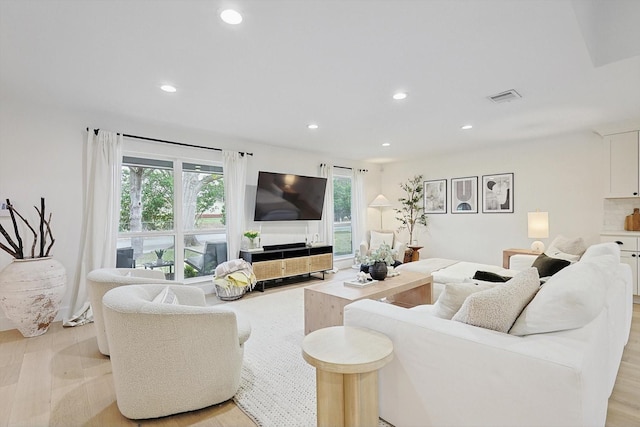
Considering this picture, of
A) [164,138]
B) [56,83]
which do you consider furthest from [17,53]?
[164,138]

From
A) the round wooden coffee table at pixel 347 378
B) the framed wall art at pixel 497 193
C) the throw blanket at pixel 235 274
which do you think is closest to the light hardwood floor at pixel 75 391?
the round wooden coffee table at pixel 347 378

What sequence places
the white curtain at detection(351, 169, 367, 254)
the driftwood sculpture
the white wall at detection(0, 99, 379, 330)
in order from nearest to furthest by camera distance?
the driftwood sculpture < the white wall at detection(0, 99, 379, 330) < the white curtain at detection(351, 169, 367, 254)

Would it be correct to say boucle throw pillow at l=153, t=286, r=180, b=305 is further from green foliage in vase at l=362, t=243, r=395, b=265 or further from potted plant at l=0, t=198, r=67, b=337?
green foliage in vase at l=362, t=243, r=395, b=265

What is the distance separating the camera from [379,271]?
135 inches

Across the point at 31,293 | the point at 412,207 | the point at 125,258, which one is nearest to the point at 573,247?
the point at 412,207

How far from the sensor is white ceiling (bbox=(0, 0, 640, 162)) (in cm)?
196

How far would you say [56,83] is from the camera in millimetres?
2947

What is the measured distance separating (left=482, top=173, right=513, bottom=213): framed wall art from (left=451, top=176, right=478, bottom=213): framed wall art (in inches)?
6.4

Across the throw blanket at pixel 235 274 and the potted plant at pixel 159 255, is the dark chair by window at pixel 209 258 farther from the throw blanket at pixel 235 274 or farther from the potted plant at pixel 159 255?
the throw blanket at pixel 235 274

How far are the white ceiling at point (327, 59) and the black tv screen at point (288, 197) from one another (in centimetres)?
142

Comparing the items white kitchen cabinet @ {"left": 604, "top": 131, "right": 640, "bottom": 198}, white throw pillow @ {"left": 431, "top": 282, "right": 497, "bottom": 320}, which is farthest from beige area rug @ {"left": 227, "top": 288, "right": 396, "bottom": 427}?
white kitchen cabinet @ {"left": 604, "top": 131, "right": 640, "bottom": 198}

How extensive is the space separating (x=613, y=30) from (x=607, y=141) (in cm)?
276

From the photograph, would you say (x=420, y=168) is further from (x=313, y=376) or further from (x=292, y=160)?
(x=313, y=376)

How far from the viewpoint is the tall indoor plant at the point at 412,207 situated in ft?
22.6
